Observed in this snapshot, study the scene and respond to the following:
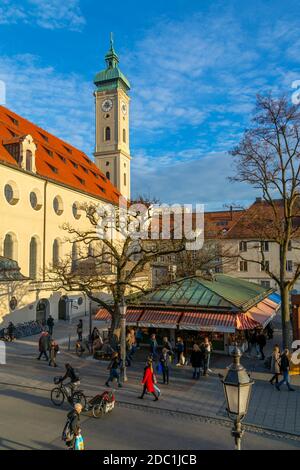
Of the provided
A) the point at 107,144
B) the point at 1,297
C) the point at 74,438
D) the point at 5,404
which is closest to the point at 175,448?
the point at 74,438

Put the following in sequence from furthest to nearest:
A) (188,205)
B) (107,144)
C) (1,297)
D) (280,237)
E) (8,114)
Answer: (107,144) < (188,205) < (8,114) < (1,297) < (280,237)

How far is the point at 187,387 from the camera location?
15844 mm

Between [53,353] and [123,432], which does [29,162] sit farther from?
[123,432]

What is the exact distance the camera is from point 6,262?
1143 inches

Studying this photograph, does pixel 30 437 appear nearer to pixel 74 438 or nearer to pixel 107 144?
pixel 74 438

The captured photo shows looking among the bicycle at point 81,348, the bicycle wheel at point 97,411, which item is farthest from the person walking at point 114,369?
the bicycle at point 81,348

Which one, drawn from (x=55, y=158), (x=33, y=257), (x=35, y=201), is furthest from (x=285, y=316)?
(x=55, y=158)

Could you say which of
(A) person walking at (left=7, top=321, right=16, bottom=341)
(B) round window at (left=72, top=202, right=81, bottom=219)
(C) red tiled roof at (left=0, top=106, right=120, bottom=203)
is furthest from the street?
(B) round window at (left=72, top=202, right=81, bottom=219)

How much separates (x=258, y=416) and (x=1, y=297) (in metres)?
21.6

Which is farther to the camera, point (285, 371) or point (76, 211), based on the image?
point (76, 211)

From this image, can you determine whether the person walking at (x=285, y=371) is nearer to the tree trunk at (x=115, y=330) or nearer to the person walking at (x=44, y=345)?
the tree trunk at (x=115, y=330)

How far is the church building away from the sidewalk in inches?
→ 354

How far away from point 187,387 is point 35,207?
24.7 metres

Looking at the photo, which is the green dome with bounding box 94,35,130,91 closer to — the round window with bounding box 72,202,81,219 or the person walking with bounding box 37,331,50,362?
the round window with bounding box 72,202,81,219
